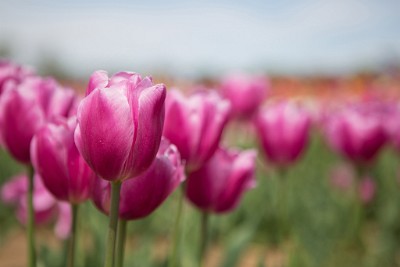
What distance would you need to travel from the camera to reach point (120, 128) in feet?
1.80

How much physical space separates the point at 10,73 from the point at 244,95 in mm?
1928

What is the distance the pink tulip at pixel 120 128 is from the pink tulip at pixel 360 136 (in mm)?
1303

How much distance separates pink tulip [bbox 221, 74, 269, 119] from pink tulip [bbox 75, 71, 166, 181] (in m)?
2.14

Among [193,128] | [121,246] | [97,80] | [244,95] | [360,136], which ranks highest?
[97,80]

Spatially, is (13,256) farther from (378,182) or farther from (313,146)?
(313,146)

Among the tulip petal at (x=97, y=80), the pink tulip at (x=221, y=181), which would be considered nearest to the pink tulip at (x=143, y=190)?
the tulip petal at (x=97, y=80)

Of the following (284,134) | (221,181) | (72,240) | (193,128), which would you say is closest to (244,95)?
(284,134)

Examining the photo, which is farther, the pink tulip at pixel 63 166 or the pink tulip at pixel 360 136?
the pink tulip at pixel 360 136

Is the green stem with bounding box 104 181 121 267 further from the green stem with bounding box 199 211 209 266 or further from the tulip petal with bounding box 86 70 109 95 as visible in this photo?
the green stem with bounding box 199 211 209 266

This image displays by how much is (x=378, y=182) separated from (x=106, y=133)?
3.39 metres

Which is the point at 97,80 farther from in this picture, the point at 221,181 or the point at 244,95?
the point at 244,95

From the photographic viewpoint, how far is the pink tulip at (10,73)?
0.88m

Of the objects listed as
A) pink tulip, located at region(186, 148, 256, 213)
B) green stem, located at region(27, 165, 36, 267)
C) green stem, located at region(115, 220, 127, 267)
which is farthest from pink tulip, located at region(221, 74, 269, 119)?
green stem, located at region(115, 220, 127, 267)

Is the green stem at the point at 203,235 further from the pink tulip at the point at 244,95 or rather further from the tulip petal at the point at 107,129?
the pink tulip at the point at 244,95
